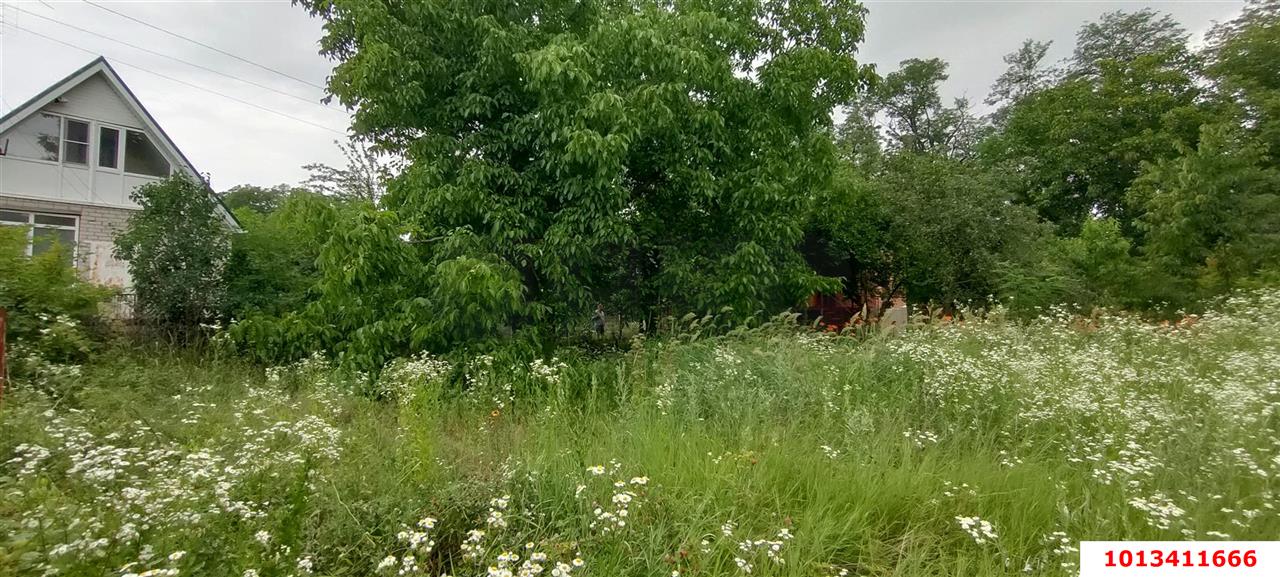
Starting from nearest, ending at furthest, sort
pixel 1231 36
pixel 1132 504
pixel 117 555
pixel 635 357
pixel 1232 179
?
1. pixel 117 555
2. pixel 1132 504
3. pixel 635 357
4. pixel 1232 179
5. pixel 1231 36

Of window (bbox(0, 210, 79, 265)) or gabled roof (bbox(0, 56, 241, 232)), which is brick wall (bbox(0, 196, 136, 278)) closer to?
window (bbox(0, 210, 79, 265))

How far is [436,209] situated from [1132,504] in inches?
222

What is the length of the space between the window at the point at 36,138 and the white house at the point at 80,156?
17 millimetres

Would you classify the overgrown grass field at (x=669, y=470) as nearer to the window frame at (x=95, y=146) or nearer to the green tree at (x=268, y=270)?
the green tree at (x=268, y=270)

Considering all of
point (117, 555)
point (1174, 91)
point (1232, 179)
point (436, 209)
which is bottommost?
point (117, 555)

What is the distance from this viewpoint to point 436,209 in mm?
6074

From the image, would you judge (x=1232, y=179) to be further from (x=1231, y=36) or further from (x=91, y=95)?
(x=91, y=95)

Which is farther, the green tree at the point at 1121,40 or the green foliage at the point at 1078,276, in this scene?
the green tree at the point at 1121,40

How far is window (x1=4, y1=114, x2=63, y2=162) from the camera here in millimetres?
14219

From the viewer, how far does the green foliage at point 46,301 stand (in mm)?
5617

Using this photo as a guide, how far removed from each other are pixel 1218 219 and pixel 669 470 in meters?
11.4

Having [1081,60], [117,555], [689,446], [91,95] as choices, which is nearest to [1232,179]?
[689,446]

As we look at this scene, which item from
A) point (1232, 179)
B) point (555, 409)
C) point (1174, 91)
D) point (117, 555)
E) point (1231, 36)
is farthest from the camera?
point (1174, 91)

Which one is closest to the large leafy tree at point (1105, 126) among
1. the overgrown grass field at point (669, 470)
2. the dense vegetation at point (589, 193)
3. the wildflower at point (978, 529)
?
the dense vegetation at point (589, 193)
